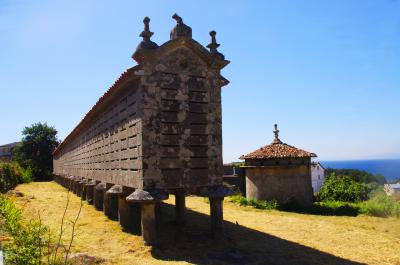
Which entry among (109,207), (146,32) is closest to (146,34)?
(146,32)

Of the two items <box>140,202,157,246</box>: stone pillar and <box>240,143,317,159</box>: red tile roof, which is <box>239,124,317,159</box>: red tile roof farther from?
<box>140,202,157,246</box>: stone pillar

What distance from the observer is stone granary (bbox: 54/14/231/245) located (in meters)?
8.99

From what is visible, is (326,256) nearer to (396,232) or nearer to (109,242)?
(396,232)

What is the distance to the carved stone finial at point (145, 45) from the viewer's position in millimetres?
9086

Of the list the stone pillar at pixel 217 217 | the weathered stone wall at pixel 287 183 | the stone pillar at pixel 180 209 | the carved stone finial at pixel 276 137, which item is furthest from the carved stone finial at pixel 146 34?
the carved stone finial at pixel 276 137

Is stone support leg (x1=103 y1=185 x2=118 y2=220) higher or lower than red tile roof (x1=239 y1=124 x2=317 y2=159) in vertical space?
lower

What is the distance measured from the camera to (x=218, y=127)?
33.1 feet

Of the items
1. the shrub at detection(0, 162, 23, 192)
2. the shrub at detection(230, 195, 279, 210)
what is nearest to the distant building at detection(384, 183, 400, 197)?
the shrub at detection(230, 195, 279, 210)

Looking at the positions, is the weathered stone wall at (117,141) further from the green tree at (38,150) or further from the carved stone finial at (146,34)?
the green tree at (38,150)

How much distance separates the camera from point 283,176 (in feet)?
57.6

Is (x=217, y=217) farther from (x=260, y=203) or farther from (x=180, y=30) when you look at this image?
(x=260, y=203)

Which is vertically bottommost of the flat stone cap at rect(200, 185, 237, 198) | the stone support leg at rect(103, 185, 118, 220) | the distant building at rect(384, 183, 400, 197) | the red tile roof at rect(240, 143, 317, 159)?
the distant building at rect(384, 183, 400, 197)

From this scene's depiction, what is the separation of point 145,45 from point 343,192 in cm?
1538

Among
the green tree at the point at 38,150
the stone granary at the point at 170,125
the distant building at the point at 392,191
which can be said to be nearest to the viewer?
the stone granary at the point at 170,125
